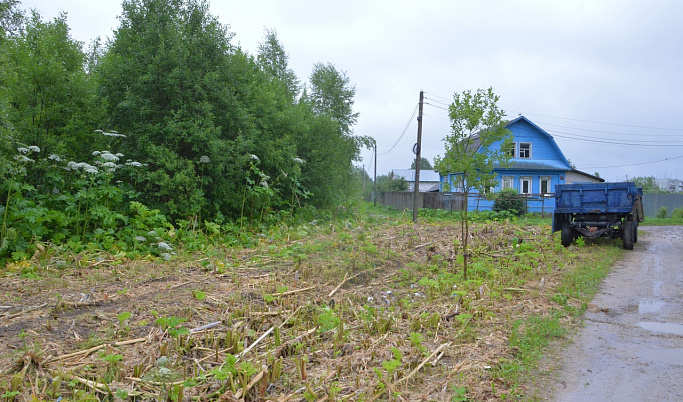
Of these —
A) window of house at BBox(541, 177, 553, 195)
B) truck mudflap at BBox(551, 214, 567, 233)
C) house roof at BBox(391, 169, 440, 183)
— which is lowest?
truck mudflap at BBox(551, 214, 567, 233)

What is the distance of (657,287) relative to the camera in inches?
345

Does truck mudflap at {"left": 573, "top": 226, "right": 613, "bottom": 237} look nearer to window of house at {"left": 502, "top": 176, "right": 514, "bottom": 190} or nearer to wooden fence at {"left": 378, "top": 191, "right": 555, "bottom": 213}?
wooden fence at {"left": 378, "top": 191, "right": 555, "bottom": 213}

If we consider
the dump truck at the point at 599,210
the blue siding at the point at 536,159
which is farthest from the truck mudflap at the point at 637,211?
the blue siding at the point at 536,159

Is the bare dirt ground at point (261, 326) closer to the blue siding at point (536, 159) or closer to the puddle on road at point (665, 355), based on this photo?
the puddle on road at point (665, 355)

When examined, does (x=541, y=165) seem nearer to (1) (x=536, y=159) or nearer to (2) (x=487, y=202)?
(1) (x=536, y=159)

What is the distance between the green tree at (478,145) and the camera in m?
7.89

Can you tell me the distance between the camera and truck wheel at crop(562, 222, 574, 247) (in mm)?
13516

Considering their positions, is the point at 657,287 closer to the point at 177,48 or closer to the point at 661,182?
the point at 177,48

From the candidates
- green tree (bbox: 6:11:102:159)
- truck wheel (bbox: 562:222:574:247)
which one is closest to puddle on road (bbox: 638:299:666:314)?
truck wheel (bbox: 562:222:574:247)

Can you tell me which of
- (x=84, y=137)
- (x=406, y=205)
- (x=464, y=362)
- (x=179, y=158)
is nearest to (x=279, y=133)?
(x=179, y=158)

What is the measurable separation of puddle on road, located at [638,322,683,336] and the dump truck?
24.7 ft

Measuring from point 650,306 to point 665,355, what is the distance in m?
2.60

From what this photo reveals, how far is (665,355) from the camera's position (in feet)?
16.6

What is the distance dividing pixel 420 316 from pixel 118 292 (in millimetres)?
3986
